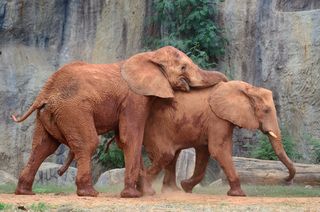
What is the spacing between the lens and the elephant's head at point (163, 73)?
41.3 ft

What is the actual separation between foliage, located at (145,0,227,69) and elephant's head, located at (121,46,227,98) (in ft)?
26.2

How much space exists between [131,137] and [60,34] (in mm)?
10967

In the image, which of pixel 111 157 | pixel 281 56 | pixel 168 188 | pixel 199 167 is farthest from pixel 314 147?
pixel 168 188

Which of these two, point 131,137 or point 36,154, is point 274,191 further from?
point 36,154

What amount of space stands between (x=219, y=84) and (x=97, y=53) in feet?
31.3

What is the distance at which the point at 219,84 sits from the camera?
1343cm

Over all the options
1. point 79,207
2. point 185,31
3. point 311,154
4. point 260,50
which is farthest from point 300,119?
point 79,207

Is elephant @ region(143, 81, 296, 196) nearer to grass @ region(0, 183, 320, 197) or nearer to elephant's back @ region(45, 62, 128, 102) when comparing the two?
grass @ region(0, 183, 320, 197)

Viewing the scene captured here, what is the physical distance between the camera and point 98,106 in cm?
1213

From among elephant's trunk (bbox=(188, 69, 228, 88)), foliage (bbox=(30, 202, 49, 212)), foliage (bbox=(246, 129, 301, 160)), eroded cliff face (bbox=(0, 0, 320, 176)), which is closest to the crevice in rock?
eroded cliff face (bbox=(0, 0, 320, 176))

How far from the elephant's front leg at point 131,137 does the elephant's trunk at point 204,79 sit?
1.25m

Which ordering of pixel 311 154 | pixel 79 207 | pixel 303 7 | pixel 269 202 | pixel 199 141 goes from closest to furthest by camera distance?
1. pixel 79 207
2. pixel 269 202
3. pixel 199 141
4. pixel 311 154
5. pixel 303 7

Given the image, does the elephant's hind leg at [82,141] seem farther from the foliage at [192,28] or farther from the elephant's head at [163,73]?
the foliage at [192,28]

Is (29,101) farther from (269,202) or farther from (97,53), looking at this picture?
(269,202)
